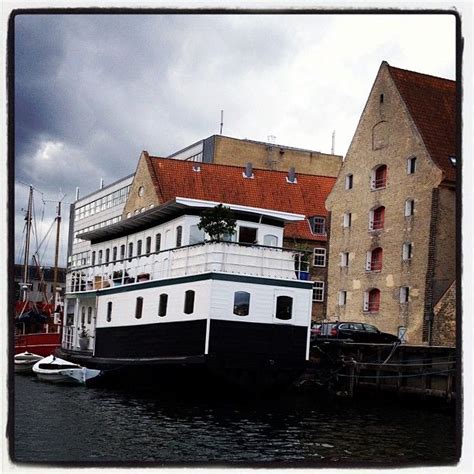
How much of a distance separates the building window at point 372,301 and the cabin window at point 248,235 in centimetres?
905

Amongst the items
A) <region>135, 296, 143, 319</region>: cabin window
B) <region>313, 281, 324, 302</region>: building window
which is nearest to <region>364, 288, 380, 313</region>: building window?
<region>313, 281, 324, 302</region>: building window

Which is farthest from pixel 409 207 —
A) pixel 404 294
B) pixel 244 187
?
pixel 244 187

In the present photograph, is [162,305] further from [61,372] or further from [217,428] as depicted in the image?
[61,372]

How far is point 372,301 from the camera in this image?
26.0 m

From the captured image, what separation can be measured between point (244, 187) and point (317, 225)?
4608mm

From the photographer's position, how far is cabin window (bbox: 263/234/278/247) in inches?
712

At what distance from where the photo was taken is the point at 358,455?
1108 centimetres

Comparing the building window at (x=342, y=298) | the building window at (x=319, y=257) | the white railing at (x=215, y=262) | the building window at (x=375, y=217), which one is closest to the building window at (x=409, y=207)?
the building window at (x=375, y=217)

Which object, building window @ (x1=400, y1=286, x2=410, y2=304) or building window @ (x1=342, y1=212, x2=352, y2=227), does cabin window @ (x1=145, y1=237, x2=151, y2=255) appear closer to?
building window @ (x1=400, y1=286, x2=410, y2=304)

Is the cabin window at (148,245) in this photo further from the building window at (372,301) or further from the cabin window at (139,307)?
the building window at (372,301)
